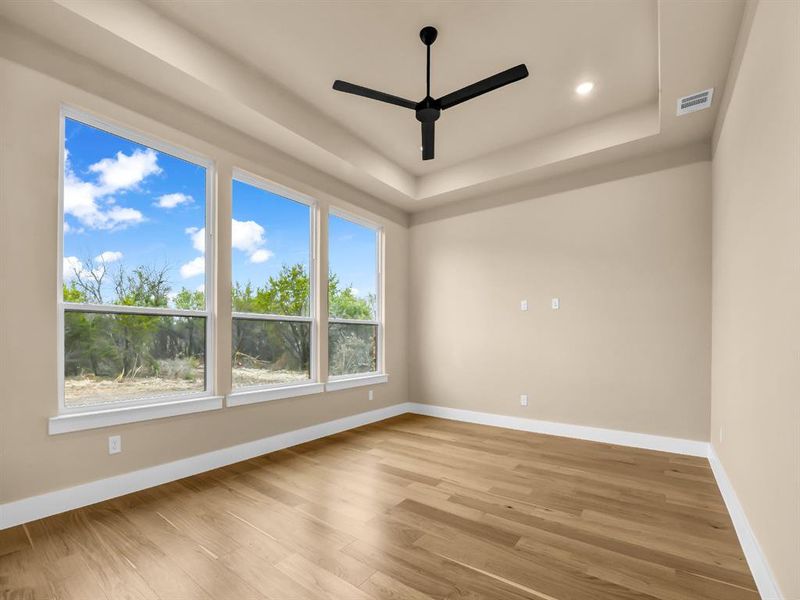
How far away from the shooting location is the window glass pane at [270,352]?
3438mm

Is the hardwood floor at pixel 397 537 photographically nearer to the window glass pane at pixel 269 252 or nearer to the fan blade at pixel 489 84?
the window glass pane at pixel 269 252

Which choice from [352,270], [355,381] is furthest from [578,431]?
[352,270]

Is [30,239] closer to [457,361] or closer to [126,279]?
[126,279]

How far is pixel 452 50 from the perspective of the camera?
2818mm

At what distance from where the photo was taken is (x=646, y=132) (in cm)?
346

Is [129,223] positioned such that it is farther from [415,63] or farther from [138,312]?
[415,63]

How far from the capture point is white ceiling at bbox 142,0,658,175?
2.49 m

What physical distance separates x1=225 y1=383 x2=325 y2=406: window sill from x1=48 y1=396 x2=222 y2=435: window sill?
14 cm

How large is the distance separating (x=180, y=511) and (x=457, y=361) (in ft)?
11.1

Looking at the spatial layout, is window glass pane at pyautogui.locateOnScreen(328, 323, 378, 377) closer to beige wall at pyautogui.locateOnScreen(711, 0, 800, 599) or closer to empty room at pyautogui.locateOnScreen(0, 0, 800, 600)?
empty room at pyautogui.locateOnScreen(0, 0, 800, 600)

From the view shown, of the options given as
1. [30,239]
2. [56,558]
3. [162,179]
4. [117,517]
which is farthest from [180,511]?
[162,179]

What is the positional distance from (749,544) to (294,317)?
355cm

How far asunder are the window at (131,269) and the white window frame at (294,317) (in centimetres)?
30

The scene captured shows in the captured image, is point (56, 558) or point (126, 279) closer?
point (56, 558)
